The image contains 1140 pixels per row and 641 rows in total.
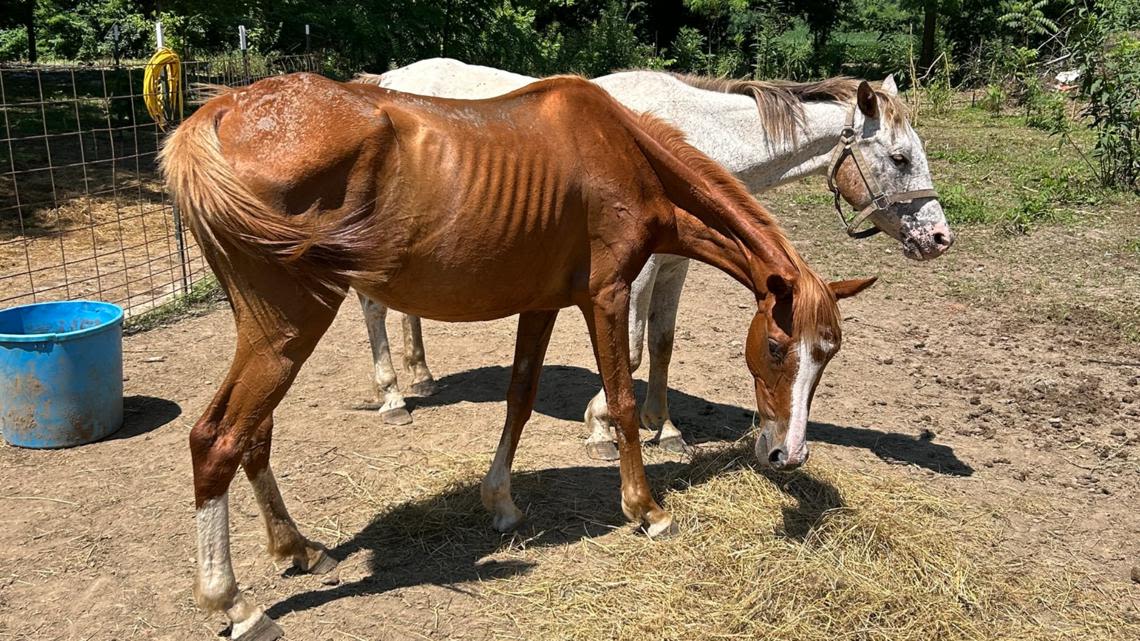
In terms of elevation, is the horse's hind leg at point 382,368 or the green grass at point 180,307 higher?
the horse's hind leg at point 382,368

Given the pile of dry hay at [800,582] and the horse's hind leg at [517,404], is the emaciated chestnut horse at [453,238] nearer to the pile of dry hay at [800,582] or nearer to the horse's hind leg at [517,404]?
the horse's hind leg at [517,404]

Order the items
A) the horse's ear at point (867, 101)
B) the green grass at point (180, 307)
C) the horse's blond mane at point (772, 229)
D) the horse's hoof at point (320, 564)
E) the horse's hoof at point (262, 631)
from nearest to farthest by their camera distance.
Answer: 1. the horse's hoof at point (262, 631)
2. the horse's blond mane at point (772, 229)
3. the horse's hoof at point (320, 564)
4. the horse's ear at point (867, 101)
5. the green grass at point (180, 307)

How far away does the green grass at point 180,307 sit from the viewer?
6199 mm

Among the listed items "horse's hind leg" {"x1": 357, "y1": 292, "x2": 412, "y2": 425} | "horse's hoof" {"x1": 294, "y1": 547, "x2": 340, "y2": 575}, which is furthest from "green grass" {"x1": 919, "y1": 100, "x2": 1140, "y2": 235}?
"horse's hoof" {"x1": 294, "y1": 547, "x2": 340, "y2": 575}

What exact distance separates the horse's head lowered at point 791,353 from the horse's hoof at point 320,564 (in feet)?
5.64

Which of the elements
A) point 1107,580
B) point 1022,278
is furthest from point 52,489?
point 1022,278

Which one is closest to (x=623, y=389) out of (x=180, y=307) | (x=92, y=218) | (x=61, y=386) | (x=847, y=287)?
(x=847, y=287)

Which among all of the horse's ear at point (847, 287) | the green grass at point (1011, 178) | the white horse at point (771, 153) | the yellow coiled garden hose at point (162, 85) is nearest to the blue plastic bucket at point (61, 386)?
the white horse at point (771, 153)

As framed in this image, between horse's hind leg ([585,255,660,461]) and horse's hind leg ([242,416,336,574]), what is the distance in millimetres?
1569

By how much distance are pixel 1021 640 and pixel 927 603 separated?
321 millimetres

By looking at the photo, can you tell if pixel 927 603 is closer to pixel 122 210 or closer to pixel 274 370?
pixel 274 370

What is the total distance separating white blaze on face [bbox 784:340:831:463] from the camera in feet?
10.7

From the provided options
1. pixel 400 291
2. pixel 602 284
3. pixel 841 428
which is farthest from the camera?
pixel 841 428

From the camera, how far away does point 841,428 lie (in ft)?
16.4
